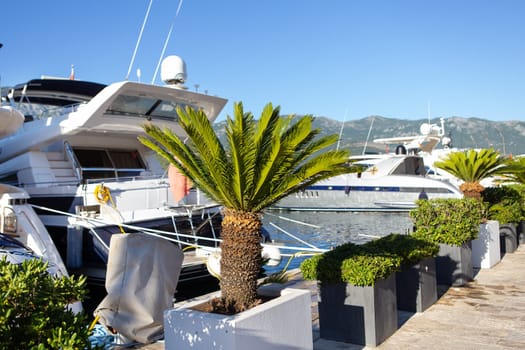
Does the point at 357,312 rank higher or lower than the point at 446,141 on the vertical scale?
lower

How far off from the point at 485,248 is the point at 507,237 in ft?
7.66

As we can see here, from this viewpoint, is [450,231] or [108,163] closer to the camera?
[450,231]

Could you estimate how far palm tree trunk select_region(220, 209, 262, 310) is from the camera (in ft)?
17.7

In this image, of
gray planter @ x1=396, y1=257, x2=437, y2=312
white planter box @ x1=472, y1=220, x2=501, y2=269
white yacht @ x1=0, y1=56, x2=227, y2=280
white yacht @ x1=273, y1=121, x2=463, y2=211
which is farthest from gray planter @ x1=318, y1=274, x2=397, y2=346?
white yacht @ x1=273, y1=121, x2=463, y2=211

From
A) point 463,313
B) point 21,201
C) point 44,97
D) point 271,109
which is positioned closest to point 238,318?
point 271,109

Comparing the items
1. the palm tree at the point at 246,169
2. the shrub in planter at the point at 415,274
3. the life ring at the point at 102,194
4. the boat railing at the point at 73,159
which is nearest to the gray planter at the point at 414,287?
the shrub in planter at the point at 415,274

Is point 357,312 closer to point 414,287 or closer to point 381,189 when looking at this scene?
point 414,287

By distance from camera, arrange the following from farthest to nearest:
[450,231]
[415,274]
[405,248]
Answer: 1. [450,231]
2. [415,274]
3. [405,248]

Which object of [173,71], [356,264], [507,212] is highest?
[173,71]

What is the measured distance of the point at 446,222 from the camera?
341 inches

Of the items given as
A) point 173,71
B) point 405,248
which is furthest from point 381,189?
point 405,248

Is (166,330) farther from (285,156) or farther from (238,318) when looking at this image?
(285,156)

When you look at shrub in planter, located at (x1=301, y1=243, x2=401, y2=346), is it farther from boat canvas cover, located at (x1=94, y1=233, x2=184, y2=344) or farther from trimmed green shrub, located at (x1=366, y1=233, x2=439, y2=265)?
boat canvas cover, located at (x1=94, y1=233, x2=184, y2=344)

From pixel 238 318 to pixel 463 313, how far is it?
413 centimetres
